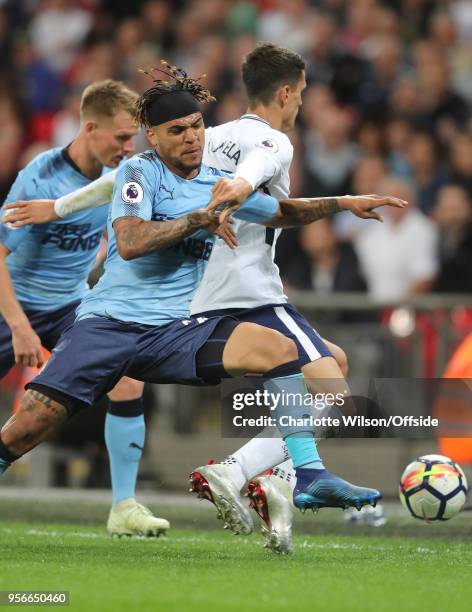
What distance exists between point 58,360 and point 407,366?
5.12 meters

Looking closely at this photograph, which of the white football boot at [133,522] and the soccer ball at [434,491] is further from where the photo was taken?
the white football boot at [133,522]

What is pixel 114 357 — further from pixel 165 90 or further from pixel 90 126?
pixel 90 126

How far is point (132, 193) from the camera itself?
20.5ft

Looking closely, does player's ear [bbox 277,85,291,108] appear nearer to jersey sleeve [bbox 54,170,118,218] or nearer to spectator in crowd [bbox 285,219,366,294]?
jersey sleeve [bbox 54,170,118,218]

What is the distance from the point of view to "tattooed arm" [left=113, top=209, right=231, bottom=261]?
19.8 ft

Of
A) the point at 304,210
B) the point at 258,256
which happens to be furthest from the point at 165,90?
the point at 258,256

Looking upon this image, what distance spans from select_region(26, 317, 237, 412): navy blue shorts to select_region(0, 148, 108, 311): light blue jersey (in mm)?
1364

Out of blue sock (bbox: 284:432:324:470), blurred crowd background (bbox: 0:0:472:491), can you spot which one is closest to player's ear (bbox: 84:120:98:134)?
blue sock (bbox: 284:432:324:470)

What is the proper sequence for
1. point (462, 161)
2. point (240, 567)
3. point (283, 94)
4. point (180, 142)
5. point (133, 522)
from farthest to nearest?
point (462, 161), point (133, 522), point (283, 94), point (180, 142), point (240, 567)

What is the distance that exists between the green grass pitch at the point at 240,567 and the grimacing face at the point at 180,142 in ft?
6.04

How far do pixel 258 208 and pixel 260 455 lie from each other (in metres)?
1.21

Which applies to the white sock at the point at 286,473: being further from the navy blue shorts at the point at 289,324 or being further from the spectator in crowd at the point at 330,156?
the spectator in crowd at the point at 330,156

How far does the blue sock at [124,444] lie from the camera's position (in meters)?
7.56

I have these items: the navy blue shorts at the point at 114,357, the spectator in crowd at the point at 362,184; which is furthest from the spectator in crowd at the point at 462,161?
the navy blue shorts at the point at 114,357
